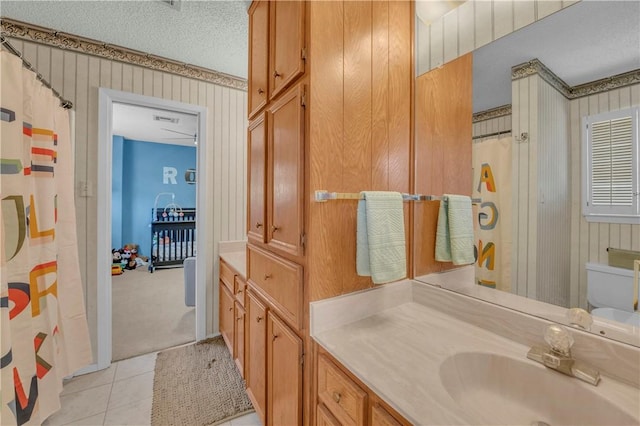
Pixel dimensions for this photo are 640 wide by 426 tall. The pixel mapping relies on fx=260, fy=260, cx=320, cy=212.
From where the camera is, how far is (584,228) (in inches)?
32.0

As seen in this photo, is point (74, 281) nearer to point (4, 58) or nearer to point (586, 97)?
point (4, 58)

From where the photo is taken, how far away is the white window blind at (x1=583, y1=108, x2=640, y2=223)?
2.32 ft

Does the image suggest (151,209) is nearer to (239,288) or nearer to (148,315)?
(148,315)

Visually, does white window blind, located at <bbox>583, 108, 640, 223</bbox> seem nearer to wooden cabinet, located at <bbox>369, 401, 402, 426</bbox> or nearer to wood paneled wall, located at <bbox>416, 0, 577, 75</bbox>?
wood paneled wall, located at <bbox>416, 0, 577, 75</bbox>

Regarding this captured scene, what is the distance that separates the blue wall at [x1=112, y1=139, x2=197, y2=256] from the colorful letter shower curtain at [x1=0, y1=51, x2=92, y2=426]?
4229 millimetres

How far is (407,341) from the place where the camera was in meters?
0.91

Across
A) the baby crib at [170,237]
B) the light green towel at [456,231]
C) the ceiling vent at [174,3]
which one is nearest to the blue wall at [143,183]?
the baby crib at [170,237]

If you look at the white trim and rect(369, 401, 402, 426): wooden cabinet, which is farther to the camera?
the white trim

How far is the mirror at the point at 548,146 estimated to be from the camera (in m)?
0.75

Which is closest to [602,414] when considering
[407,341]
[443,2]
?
[407,341]

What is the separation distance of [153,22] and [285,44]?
1396mm

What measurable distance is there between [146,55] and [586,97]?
2925 millimetres

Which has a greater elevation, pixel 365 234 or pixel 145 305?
pixel 365 234

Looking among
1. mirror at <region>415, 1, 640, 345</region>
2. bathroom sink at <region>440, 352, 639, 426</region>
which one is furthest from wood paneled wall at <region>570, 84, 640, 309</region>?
bathroom sink at <region>440, 352, 639, 426</region>
